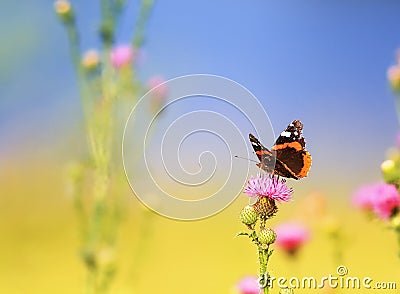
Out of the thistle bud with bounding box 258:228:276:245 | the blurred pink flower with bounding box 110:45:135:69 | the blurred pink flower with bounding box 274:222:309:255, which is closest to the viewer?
the thistle bud with bounding box 258:228:276:245

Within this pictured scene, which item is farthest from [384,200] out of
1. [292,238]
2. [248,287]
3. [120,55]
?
[120,55]

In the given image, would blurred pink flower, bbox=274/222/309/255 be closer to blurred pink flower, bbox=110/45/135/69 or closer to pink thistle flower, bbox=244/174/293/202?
pink thistle flower, bbox=244/174/293/202

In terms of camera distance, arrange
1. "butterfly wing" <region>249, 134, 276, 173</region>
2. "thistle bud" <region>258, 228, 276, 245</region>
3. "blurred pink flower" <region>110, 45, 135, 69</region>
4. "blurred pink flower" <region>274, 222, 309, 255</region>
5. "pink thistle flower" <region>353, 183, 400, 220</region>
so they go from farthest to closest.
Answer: "blurred pink flower" <region>110, 45, 135, 69</region> < "blurred pink flower" <region>274, 222, 309, 255</region> < "pink thistle flower" <region>353, 183, 400, 220</region> < "butterfly wing" <region>249, 134, 276, 173</region> < "thistle bud" <region>258, 228, 276, 245</region>

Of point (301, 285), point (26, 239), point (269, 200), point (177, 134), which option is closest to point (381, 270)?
point (301, 285)

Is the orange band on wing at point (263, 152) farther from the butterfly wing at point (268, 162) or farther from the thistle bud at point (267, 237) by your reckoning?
the thistle bud at point (267, 237)

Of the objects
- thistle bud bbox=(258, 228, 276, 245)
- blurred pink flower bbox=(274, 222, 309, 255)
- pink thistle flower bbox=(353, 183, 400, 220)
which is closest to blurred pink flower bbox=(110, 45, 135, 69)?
blurred pink flower bbox=(274, 222, 309, 255)

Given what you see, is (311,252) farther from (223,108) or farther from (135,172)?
(223,108)

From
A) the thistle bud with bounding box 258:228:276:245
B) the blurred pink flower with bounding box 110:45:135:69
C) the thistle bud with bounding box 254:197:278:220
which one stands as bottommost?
the thistle bud with bounding box 258:228:276:245
